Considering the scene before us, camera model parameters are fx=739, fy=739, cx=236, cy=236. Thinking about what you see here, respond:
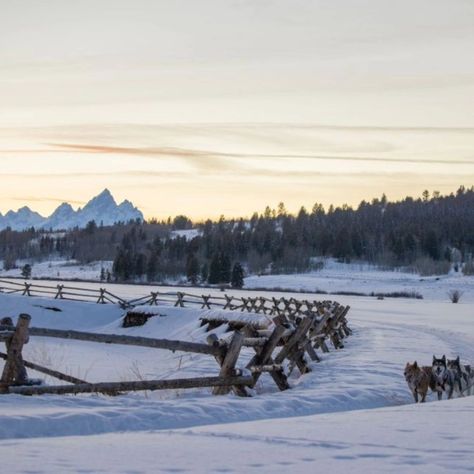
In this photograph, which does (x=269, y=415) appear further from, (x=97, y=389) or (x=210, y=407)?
(x=97, y=389)

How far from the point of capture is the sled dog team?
10.1m

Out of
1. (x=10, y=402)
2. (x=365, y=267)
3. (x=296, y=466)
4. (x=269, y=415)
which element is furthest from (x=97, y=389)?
(x=365, y=267)

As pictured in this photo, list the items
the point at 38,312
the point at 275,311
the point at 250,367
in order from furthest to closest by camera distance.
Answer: the point at 38,312 → the point at 275,311 → the point at 250,367

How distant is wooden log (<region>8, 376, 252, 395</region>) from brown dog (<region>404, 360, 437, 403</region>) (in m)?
2.26

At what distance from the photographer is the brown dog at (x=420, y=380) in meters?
10.0

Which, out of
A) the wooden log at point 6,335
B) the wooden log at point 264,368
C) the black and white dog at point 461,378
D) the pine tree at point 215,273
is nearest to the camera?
the wooden log at point 6,335

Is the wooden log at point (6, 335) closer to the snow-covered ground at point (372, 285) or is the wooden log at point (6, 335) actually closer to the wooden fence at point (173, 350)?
the wooden fence at point (173, 350)

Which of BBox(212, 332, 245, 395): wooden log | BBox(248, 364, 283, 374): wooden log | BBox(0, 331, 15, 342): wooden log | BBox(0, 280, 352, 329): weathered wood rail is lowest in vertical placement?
BBox(0, 280, 352, 329): weathered wood rail

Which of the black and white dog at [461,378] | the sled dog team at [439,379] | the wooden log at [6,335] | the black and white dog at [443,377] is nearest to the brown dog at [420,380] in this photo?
the sled dog team at [439,379]

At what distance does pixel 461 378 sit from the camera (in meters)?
11.1

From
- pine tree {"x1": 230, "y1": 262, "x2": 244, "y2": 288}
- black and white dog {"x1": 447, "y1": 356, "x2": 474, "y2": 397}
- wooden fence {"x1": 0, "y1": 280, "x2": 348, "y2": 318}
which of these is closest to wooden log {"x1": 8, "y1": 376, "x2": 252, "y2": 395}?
black and white dog {"x1": 447, "y1": 356, "x2": 474, "y2": 397}

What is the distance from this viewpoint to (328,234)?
176 m

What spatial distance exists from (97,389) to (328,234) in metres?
168

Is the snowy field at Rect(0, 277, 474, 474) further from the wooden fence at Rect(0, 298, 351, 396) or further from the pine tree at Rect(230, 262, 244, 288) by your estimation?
the pine tree at Rect(230, 262, 244, 288)
